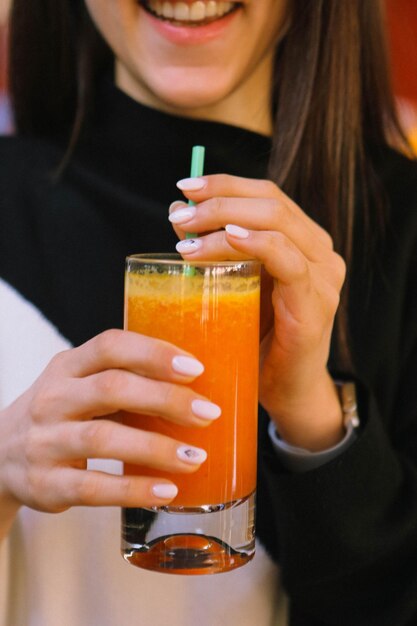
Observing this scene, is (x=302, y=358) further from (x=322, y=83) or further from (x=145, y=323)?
(x=322, y=83)

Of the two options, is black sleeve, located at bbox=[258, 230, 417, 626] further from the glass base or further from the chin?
the chin

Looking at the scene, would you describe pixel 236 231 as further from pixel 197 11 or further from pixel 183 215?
pixel 197 11

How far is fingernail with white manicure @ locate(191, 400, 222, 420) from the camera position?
1.01 meters

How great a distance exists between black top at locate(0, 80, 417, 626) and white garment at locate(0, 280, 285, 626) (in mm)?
94

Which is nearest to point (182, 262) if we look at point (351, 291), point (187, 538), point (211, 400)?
point (211, 400)

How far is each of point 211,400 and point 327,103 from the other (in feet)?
2.47

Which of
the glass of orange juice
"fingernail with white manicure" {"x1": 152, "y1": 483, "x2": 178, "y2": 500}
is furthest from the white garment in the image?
"fingernail with white manicure" {"x1": 152, "y1": 483, "x2": 178, "y2": 500}

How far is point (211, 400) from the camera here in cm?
106

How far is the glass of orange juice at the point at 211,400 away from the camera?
40.8 inches

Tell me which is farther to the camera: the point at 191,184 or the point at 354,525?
the point at 354,525

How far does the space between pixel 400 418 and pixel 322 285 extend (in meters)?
0.50

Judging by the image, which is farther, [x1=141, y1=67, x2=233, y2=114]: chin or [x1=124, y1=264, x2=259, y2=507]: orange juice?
[x1=141, y1=67, x2=233, y2=114]: chin

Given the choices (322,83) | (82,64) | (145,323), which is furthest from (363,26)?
(145,323)

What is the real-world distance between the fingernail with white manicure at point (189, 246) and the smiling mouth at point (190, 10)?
55 cm
